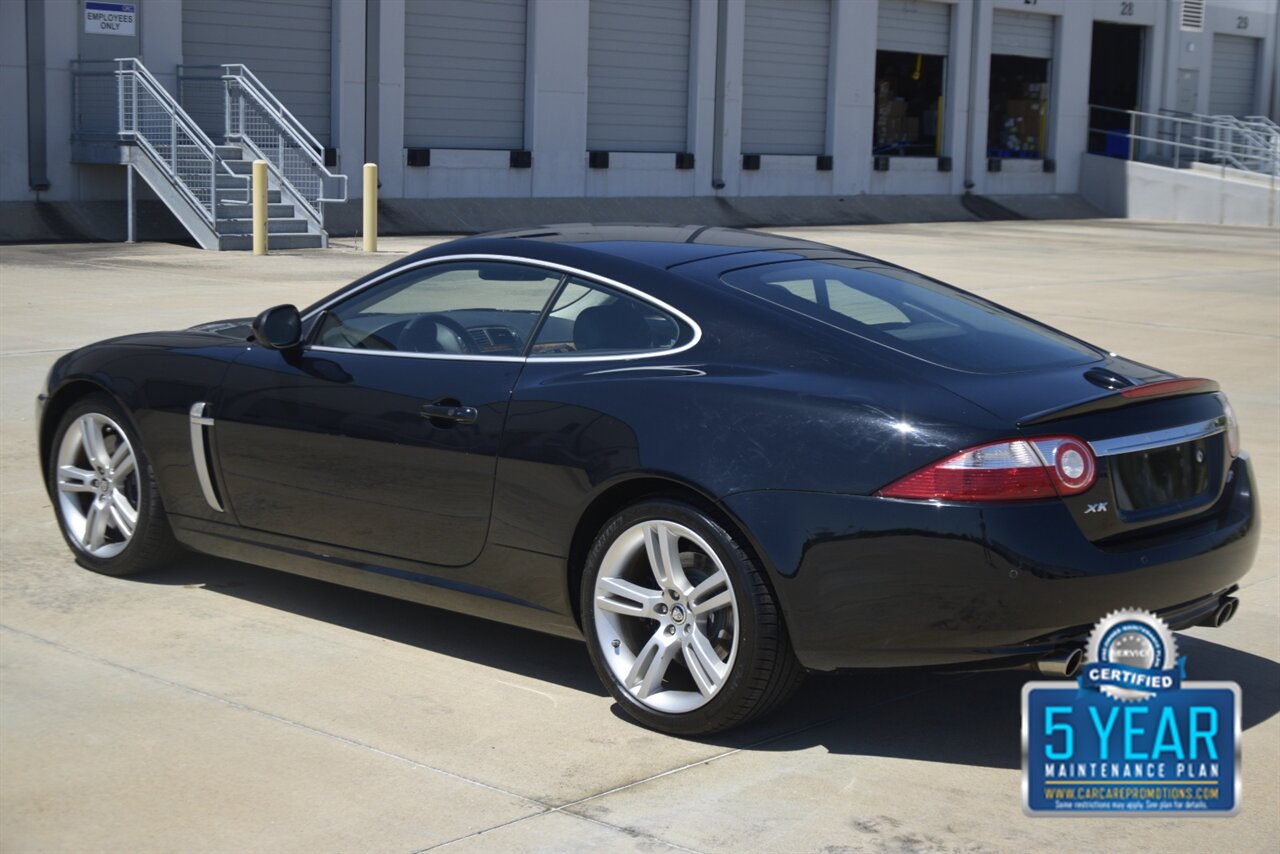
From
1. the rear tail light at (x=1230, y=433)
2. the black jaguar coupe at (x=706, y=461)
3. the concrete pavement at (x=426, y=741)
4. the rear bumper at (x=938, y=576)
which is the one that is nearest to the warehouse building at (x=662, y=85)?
the concrete pavement at (x=426, y=741)

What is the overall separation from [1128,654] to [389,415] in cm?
239

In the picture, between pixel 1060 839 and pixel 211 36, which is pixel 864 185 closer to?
pixel 211 36

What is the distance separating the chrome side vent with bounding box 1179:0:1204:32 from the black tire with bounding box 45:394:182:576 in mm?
44021

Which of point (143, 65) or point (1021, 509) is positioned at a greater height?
point (143, 65)

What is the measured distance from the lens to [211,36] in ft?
85.3

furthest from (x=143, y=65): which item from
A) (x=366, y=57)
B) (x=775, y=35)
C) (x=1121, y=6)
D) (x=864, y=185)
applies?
(x=1121, y=6)

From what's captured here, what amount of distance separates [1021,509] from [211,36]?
23873mm

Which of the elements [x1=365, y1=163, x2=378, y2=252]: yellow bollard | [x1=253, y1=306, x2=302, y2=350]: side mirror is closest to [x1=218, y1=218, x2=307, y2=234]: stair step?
[x1=365, y1=163, x2=378, y2=252]: yellow bollard

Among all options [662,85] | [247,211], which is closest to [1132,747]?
[247,211]

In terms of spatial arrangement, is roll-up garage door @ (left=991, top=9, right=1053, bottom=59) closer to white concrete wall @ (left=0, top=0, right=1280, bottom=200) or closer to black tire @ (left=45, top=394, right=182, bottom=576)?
white concrete wall @ (left=0, top=0, right=1280, bottom=200)

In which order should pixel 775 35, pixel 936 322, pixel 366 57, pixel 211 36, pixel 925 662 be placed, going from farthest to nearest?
pixel 775 35 < pixel 366 57 < pixel 211 36 < pixel 936 322 < pixel 925 662

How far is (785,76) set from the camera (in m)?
35.9

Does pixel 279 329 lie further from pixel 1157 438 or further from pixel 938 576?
pixel 1157 438

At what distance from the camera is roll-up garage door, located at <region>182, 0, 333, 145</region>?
25850 millimetres
